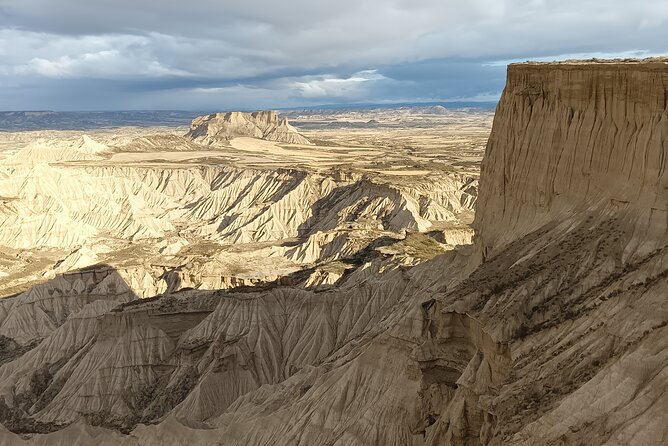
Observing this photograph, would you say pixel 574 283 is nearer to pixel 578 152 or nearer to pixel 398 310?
pixel 578 152

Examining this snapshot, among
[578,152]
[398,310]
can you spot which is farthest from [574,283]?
[398,310]

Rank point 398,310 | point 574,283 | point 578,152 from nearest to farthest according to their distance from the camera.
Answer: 1. point 574,283
2. point 578,152
3. point 398,310

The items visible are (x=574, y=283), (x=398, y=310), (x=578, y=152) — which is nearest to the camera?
(x=574, y=283)

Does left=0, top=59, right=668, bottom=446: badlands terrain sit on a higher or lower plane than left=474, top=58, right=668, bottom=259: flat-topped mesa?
lower

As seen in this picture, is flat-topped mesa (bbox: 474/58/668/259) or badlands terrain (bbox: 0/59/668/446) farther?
flat-topped mesa (bbox: 474/58/668/259)

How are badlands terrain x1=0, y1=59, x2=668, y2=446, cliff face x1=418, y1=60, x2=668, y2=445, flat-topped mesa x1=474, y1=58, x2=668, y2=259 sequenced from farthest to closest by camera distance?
flat-topped mesa x1=474, y1=58, x2=668, y2=259 < badlands terrain x1=0, y1=59, x2=668, y2=446 < cliff face x1=418, y1=60, x2=668, y2=445
